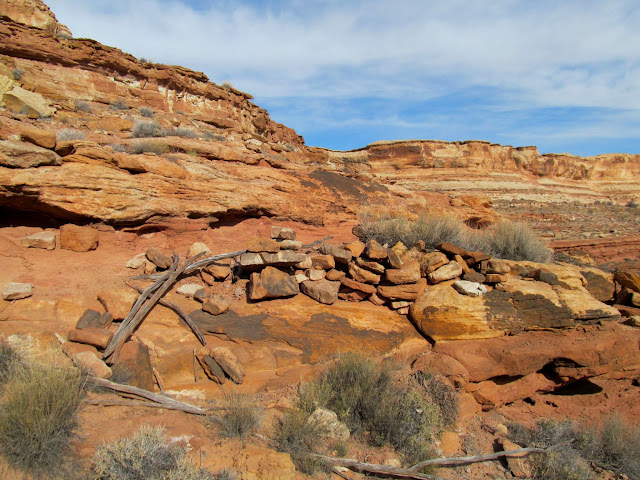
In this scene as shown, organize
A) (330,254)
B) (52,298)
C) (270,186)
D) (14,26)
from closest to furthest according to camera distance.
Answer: (52,298), (330,254), (270,186), (14,26)

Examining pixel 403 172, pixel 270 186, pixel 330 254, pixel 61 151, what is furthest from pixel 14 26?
pixel 403 172

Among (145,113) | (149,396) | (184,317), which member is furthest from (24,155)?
(145,113)

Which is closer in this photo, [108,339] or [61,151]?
[108,339]

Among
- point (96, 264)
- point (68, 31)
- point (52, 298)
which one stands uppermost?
point (68, 31)

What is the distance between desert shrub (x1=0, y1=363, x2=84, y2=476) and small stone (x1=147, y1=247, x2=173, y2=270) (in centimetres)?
227

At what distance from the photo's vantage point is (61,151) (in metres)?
5.04

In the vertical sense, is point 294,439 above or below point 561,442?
above

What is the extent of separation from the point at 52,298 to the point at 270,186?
4.18m

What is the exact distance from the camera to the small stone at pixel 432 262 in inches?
224

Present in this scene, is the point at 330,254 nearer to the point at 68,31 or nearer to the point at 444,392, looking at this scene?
the point at 444,392

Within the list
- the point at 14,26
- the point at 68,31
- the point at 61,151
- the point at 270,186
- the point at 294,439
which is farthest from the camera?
the point at 68,31

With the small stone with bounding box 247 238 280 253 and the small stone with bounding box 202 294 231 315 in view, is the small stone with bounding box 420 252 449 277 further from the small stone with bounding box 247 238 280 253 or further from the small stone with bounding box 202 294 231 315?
the small stone with bounding box 202 294 231 315

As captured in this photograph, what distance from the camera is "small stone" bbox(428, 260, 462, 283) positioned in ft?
18.2

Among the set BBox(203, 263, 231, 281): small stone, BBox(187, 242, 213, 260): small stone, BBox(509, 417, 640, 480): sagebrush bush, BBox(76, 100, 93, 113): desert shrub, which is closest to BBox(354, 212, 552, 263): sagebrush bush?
BBox(203, 263, 231, 281): small stone
